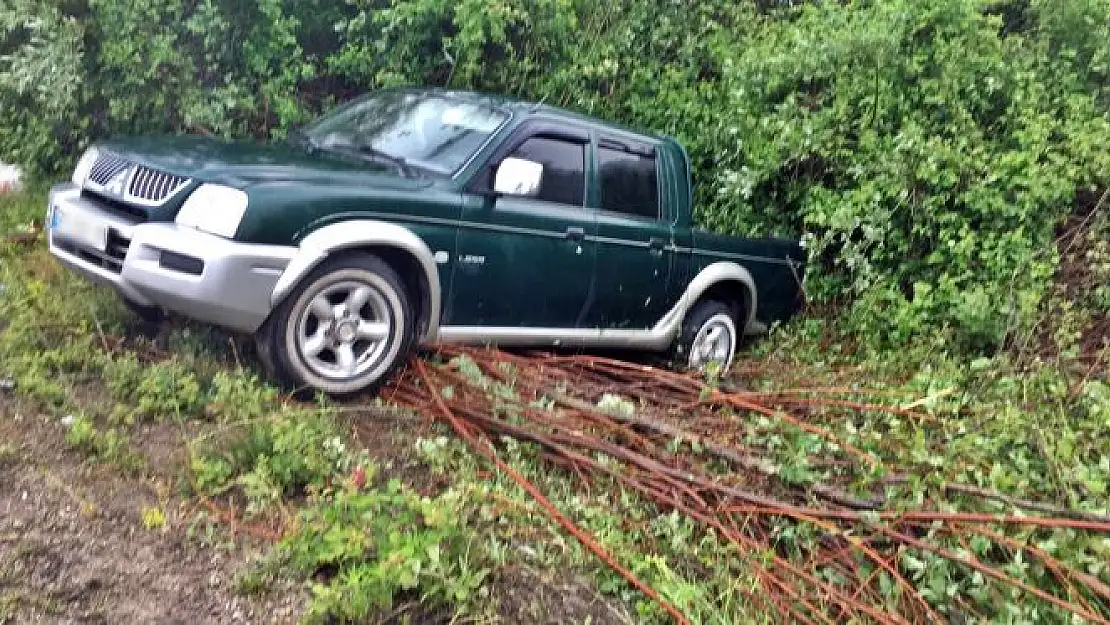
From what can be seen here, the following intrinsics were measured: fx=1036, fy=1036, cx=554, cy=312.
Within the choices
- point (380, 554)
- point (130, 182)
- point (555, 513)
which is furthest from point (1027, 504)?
point (130, 182)

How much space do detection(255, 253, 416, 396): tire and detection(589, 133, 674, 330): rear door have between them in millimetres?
1540

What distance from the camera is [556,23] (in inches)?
339

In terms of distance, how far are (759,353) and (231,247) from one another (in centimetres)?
444

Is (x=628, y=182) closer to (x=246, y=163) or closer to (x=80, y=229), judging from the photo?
(x=246, y=163)

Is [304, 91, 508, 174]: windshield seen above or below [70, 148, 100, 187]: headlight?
above

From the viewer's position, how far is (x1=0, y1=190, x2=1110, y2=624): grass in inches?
133

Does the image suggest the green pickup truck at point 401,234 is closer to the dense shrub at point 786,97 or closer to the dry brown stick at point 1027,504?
the dense shrub at point 786,97

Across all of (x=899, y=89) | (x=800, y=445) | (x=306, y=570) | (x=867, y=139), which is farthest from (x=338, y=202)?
(x=899, y=89)

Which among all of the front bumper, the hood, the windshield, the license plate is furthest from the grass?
the windshield

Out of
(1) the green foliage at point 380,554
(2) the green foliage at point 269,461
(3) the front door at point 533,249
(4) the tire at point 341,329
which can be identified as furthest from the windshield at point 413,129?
(1) the green foliage at point 380,554

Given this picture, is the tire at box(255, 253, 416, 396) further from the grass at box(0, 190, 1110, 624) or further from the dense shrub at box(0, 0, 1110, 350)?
the dense shrub at box(0, 0, 1110, 350)

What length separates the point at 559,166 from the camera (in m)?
5.97

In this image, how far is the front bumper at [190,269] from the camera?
4453 mm

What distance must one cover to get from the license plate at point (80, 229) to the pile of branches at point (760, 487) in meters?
1.53
